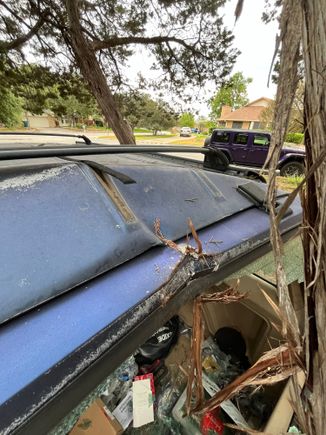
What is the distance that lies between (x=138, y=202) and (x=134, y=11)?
553cm

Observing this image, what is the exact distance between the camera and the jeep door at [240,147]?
10938 mm

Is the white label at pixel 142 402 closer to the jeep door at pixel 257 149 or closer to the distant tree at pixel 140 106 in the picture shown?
the distant tree at pixel 140 106

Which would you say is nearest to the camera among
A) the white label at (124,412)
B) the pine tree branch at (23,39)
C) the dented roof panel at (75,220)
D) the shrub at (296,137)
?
the shrub at (296,137)

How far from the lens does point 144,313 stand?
69 cm

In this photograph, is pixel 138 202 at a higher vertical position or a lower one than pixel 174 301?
higher

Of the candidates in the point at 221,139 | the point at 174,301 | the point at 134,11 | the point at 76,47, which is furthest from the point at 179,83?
the point at 174,301

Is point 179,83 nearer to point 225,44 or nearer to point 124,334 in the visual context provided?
point 225,44

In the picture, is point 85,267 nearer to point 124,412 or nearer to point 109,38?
point 124,412

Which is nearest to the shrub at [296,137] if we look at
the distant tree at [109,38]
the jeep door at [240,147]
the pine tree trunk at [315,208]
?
the pine tree trunk at [315,208]

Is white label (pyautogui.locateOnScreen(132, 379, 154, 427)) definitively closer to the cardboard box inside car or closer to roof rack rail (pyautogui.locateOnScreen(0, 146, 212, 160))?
the cardboard box inside car

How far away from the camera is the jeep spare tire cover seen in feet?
5.15

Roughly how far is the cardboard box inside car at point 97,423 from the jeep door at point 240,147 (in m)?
11.3

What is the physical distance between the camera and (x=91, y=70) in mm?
→ 4746

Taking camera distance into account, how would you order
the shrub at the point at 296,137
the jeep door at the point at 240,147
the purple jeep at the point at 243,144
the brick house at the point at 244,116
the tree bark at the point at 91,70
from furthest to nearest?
the brick house at the point at 244,116, the jeep door at the point at 240,147, the purple jeep at the point at 243,144, the tree bark at the point at 91,70, the shrub at the point at 296,137
